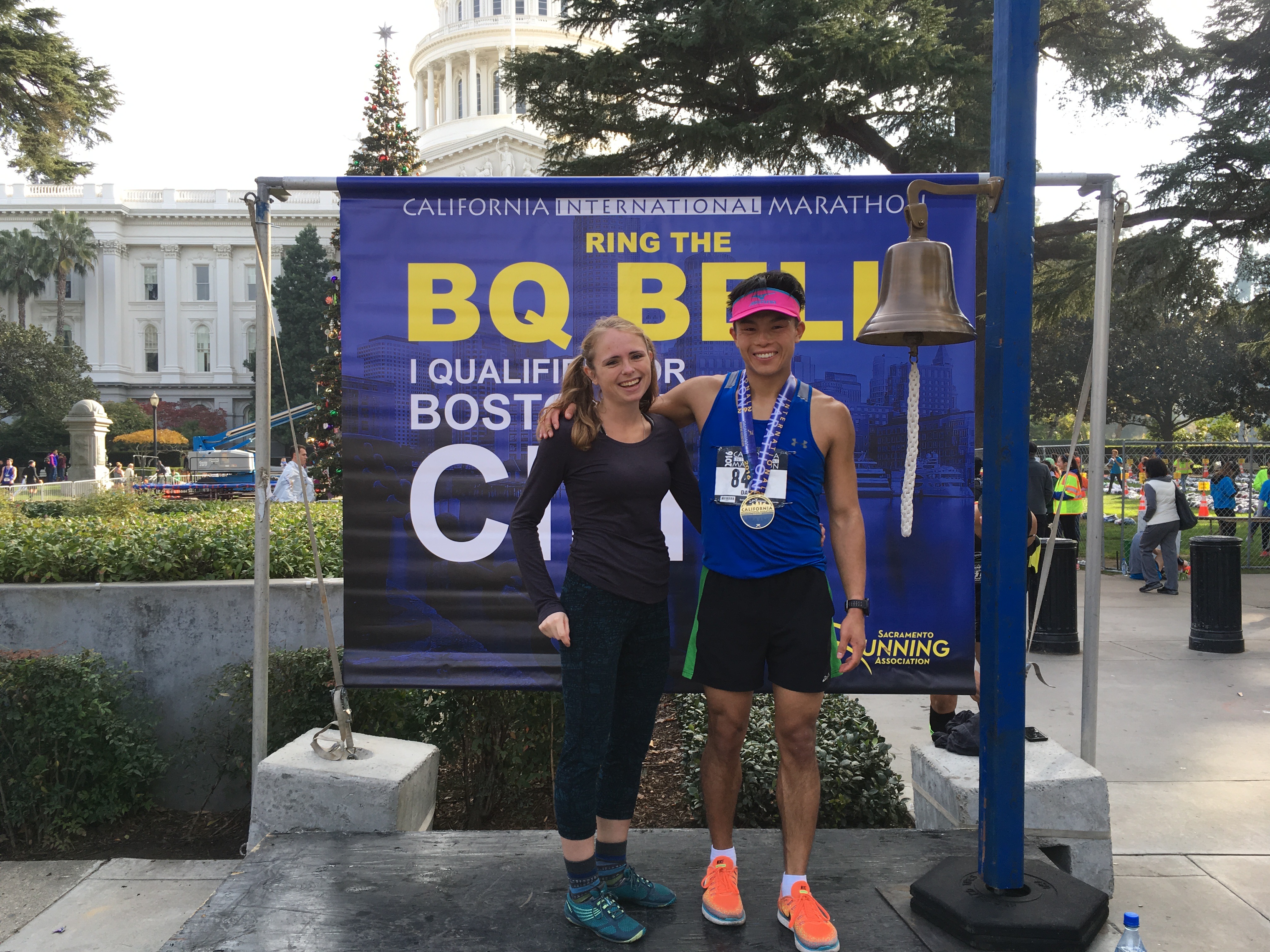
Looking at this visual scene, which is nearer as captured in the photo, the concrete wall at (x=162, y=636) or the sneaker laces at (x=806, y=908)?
the sneaker laces at (x=806, y=908)

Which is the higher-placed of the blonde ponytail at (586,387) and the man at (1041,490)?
the blonde ponytail at (586,387)

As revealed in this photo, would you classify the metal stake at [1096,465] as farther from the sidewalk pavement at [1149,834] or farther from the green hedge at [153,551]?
the green hedge at [153,551]

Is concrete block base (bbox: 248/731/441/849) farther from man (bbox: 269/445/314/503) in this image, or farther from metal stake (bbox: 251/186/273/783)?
man (bbox: 269/445/314/503)

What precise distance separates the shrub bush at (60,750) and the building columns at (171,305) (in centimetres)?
7994

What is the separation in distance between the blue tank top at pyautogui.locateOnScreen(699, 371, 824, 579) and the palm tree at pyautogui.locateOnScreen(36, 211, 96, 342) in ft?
252

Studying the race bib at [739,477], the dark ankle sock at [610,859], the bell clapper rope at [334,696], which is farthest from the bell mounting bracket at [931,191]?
the bell clapper rope at [334,696]

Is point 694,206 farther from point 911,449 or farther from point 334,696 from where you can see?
point 334,696

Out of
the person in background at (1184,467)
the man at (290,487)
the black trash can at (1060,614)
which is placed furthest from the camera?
the person in background at (1184,467)

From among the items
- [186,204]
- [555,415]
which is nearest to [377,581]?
[555,415]

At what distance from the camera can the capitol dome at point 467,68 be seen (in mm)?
74500

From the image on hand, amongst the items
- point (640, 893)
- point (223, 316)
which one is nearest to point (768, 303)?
point (640, 893)

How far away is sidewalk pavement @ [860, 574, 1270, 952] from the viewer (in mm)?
3572

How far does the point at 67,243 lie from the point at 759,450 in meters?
79.9

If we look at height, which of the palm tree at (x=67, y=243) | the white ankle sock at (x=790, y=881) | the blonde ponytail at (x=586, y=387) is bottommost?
the white ankle sock at (x=790, y=881)
